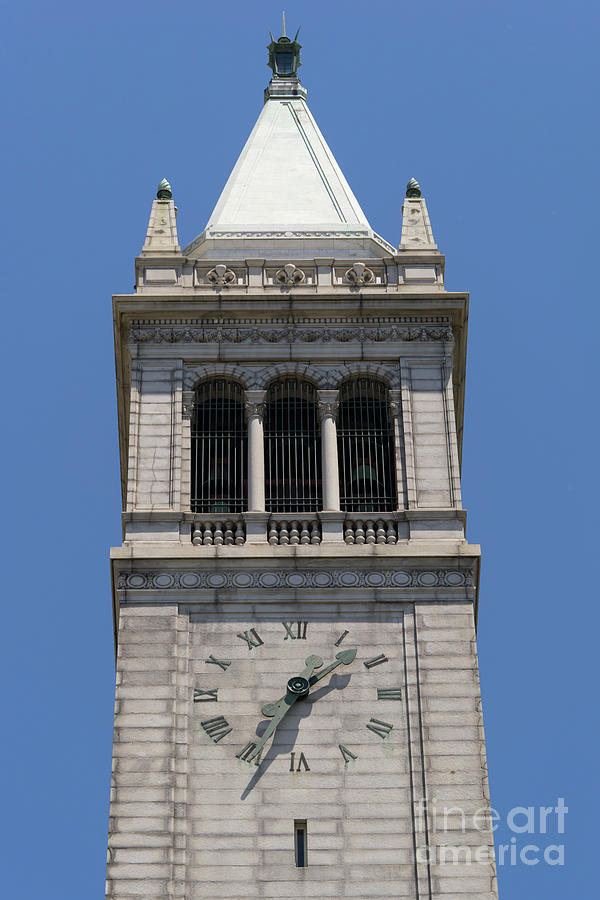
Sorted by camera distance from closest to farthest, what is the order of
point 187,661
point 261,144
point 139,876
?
point 139,876, point 187,661, point 261,144

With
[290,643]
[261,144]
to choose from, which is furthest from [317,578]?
[261,144]

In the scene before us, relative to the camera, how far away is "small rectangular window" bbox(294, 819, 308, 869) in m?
41.5

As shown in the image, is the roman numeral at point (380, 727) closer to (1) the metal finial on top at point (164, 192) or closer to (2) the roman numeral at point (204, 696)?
(2) the roman numeral at point (204, 696)

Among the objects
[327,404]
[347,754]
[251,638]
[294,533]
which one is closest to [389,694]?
[347,754]

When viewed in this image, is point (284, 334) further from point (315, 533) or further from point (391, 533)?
point (391, 533)

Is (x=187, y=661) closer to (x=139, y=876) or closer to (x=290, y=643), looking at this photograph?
(x=290, y=643)

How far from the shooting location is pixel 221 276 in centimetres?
5119

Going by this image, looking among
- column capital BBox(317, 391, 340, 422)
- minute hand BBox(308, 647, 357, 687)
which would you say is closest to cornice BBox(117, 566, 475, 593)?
minute hand BBox(308, 647, 357, 687)

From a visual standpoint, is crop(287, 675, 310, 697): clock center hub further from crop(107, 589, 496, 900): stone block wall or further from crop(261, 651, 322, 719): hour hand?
crop(107, 589, 496, 900): stone block wall

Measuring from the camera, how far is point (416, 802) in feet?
139

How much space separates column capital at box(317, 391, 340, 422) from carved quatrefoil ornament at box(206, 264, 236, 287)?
3.90 m

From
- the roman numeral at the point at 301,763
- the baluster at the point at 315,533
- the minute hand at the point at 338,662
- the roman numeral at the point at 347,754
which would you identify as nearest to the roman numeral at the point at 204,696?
the minute hand at the point at 338,662

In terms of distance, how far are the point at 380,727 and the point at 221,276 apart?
41.4 ft

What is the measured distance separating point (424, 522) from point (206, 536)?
14.9 feet
